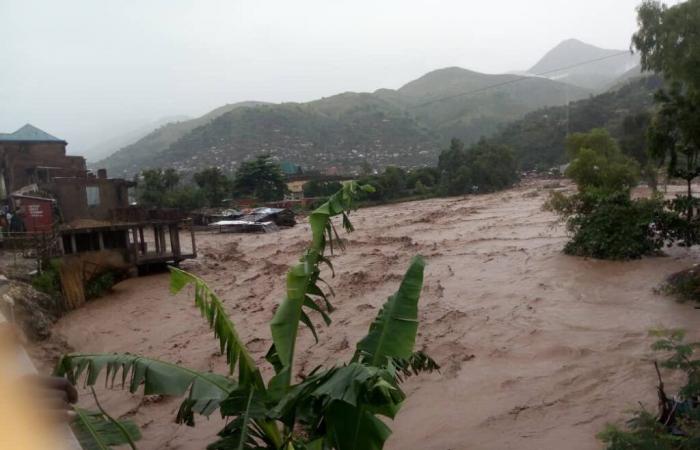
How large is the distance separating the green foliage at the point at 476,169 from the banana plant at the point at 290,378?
4582 cm

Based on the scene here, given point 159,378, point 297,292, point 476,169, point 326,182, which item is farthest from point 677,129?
point 326,182

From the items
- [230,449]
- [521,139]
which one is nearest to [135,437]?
[230,449]

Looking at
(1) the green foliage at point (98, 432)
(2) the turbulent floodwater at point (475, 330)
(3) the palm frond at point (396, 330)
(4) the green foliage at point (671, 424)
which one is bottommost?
(2) the turbulent floodwater at point (475, 330)

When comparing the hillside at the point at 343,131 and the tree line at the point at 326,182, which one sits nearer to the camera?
the tree line at the point at 326,182

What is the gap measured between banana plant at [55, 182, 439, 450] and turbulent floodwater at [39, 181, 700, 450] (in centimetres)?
278

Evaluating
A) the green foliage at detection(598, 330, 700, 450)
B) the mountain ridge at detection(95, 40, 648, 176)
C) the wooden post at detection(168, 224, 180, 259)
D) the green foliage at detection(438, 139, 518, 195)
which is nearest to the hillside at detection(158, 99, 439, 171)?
the mountain ridge at detection(95, 40, 648, 176)

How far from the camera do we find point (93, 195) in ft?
→ 79.2

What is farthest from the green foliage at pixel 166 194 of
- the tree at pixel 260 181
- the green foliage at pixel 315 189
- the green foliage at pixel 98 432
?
the green foliage at pixel 98 432

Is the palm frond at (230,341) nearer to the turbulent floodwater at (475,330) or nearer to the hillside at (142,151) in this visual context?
the turbulent floodwater at (475,330)

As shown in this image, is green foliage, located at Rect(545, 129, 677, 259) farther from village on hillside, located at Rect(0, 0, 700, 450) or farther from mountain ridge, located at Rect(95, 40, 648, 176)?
mountain ridge, located at Rect(95, 40, 648, 176)

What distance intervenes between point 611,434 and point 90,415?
3.75 m

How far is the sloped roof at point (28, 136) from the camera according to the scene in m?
33.6

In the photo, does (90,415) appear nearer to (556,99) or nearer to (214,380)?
(214,380)

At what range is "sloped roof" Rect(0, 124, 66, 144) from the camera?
110 ft
